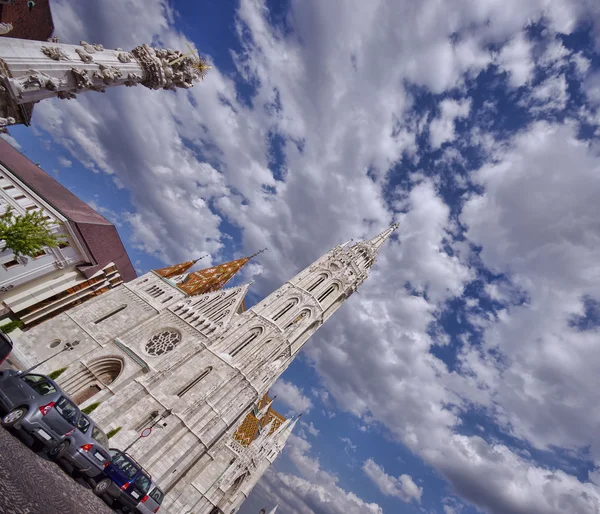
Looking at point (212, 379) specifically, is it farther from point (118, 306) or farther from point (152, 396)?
point (118, 306)

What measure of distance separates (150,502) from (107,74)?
18.5 m

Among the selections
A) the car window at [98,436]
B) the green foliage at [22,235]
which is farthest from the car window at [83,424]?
the green foliage at [22,235]

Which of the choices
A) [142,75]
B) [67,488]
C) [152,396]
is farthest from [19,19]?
[67,488]

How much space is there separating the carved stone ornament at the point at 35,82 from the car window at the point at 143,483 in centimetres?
1471

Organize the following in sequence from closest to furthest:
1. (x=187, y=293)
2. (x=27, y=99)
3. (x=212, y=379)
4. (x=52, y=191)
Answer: (x=27, y=99)
(x=212, y=379)
(x=52, y=191)
(x=187, y=293)

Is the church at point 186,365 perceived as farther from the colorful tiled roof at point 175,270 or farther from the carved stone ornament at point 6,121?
the carved stone ornament at point 6,121

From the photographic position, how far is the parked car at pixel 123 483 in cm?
1047

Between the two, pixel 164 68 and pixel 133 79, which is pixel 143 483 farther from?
pixel 164 68

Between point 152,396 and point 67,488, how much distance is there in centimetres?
1407

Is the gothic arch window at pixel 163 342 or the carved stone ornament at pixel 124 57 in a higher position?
the carved stone ornament at pixel 124 57

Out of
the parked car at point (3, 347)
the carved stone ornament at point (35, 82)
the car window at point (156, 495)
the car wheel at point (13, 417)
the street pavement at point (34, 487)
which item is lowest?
the street pavement at point (34, 487)

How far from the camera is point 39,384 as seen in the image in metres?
9.82

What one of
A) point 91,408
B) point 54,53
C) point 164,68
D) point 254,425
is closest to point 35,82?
point 54,53

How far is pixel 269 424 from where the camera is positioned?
37094 millimetres
